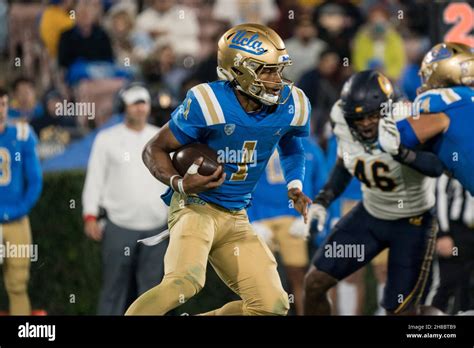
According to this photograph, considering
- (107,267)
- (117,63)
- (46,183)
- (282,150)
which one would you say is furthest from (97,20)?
(282,150)

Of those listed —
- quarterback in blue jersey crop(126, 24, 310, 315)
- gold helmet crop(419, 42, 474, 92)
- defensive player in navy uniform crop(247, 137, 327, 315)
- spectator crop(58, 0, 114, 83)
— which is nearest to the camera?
quarterback in blue jersey crop(126, 24, 310, 315)

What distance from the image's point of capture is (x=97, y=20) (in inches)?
361

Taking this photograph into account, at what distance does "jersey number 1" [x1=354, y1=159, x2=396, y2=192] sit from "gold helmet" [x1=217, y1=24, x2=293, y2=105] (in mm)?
904

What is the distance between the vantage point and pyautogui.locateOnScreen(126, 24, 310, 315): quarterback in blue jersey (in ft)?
20.0

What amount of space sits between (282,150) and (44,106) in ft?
8.63

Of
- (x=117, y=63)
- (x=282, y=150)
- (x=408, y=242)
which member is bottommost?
(x=408, y=242)

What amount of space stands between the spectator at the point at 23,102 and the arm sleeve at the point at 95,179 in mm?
817

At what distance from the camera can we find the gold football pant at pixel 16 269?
7.52 m

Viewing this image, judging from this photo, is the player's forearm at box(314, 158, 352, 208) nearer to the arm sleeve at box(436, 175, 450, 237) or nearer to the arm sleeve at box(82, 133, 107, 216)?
the arm sleeve at box(436, 175, 450, 237)

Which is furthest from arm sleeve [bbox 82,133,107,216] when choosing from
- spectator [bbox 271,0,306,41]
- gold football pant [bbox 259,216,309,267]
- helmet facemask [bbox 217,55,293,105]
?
spectator [bbox 271,0,306,41]

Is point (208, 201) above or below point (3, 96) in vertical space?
below

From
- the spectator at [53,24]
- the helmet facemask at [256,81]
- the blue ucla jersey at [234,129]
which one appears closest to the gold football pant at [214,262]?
the blue ucla jersey at [234,129]

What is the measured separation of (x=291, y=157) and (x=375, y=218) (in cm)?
84
